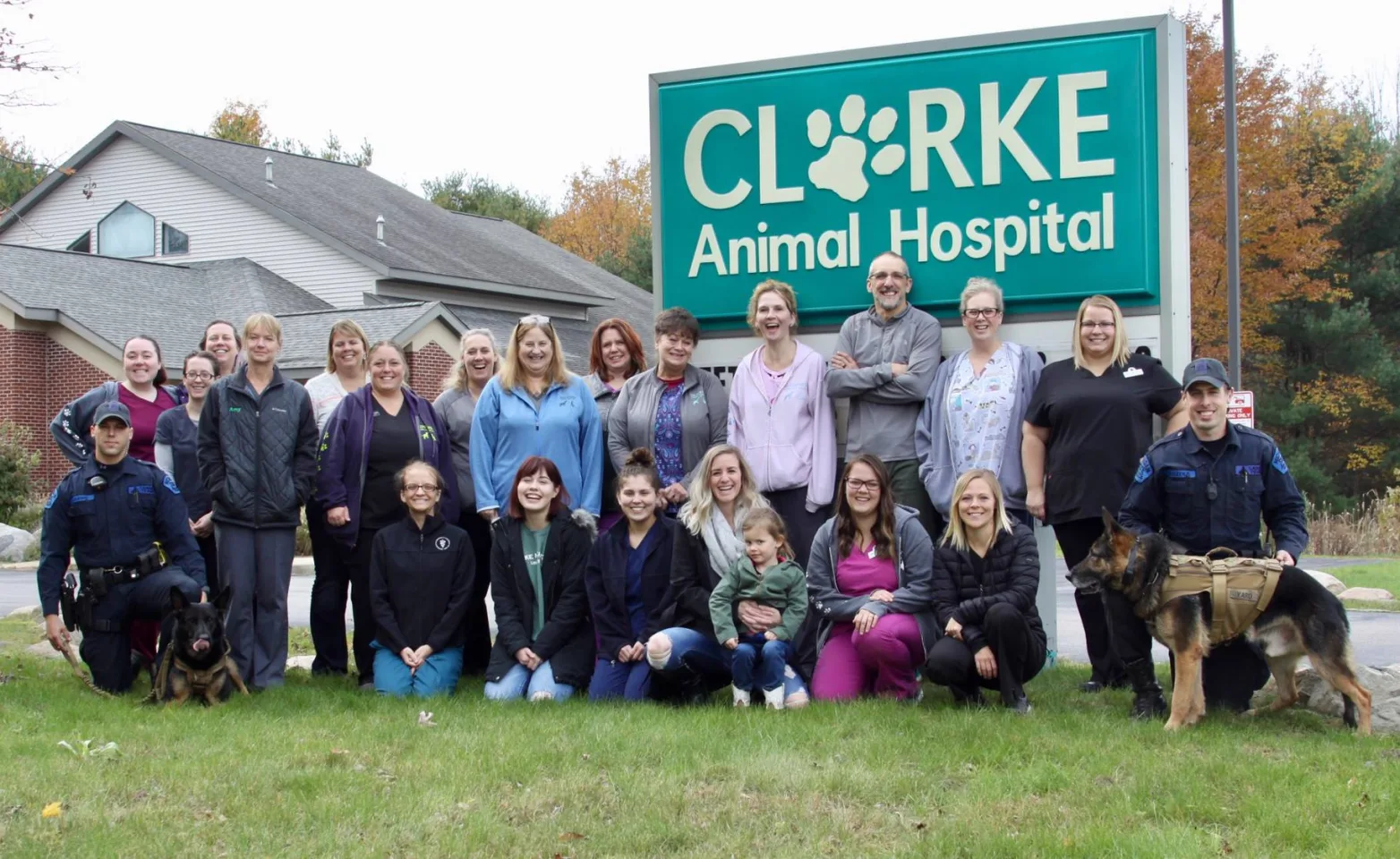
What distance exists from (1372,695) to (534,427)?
14.4 ft

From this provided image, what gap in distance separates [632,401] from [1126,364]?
264 cm

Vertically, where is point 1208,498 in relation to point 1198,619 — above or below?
above

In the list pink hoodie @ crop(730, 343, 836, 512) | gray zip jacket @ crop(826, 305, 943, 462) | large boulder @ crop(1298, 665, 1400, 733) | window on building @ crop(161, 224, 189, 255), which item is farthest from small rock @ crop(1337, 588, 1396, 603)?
window on building @ crop(161, 224, 189, 255)

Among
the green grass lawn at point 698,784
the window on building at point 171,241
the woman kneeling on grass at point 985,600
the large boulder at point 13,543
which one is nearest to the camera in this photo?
the green grass lawn at point 698,784

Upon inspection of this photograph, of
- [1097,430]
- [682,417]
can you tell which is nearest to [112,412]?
[682,417]

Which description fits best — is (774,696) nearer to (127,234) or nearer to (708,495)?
(708,495)

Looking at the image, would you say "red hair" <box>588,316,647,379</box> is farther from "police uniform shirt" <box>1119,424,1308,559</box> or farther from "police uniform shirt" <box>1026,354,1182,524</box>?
"police uniform shirt" <box>1119,424,1308,559</box>

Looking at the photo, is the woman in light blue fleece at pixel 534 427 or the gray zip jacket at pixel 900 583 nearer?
the gray zip jacket at pixel 900 583

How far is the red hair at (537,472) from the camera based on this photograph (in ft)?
24.3

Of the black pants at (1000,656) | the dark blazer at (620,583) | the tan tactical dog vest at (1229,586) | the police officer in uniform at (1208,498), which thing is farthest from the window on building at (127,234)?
the tan tactical dog vest at (1229,586)

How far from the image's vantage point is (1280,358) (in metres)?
31.3

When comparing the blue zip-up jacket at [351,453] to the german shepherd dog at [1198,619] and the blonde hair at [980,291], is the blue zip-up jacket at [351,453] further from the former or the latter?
the german shepherd dog at [1198,619]

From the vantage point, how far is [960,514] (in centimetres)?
671

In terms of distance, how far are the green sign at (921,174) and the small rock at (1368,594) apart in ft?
21.9
